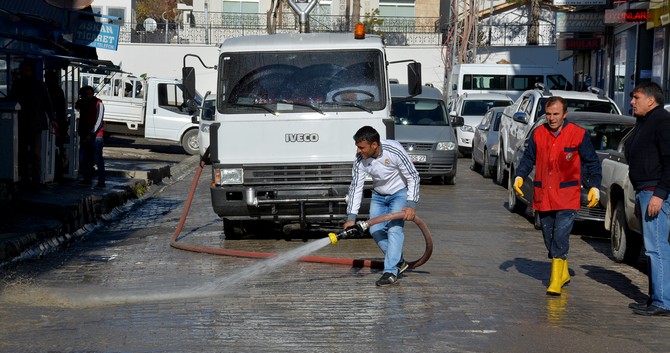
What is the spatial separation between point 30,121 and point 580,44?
27.7 meters

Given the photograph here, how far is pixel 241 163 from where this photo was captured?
13281 mm

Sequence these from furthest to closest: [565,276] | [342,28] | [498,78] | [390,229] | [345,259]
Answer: [342,28], [498,78], [345,259], [390,229], [565,276]

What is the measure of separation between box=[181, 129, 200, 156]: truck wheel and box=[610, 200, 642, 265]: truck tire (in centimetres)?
2156

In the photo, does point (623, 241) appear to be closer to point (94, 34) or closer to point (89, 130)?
point (89, 130)

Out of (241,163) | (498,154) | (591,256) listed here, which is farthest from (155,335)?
(498,154)

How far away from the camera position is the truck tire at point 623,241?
12180 millimetres

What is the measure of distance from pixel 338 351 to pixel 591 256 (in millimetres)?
6194

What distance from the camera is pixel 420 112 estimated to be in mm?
24344

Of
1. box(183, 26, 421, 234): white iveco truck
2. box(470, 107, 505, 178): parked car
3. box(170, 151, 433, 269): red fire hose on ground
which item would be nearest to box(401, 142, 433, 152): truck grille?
box(470, 107, 505, 178): parked car

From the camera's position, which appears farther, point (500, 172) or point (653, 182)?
point (500, 172)

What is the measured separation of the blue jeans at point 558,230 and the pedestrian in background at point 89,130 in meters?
11.3

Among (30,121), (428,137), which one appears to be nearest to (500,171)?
(428,137)

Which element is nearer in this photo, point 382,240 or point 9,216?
point 382,240

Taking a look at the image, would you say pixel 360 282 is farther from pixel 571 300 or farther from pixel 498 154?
pixel 498 154
